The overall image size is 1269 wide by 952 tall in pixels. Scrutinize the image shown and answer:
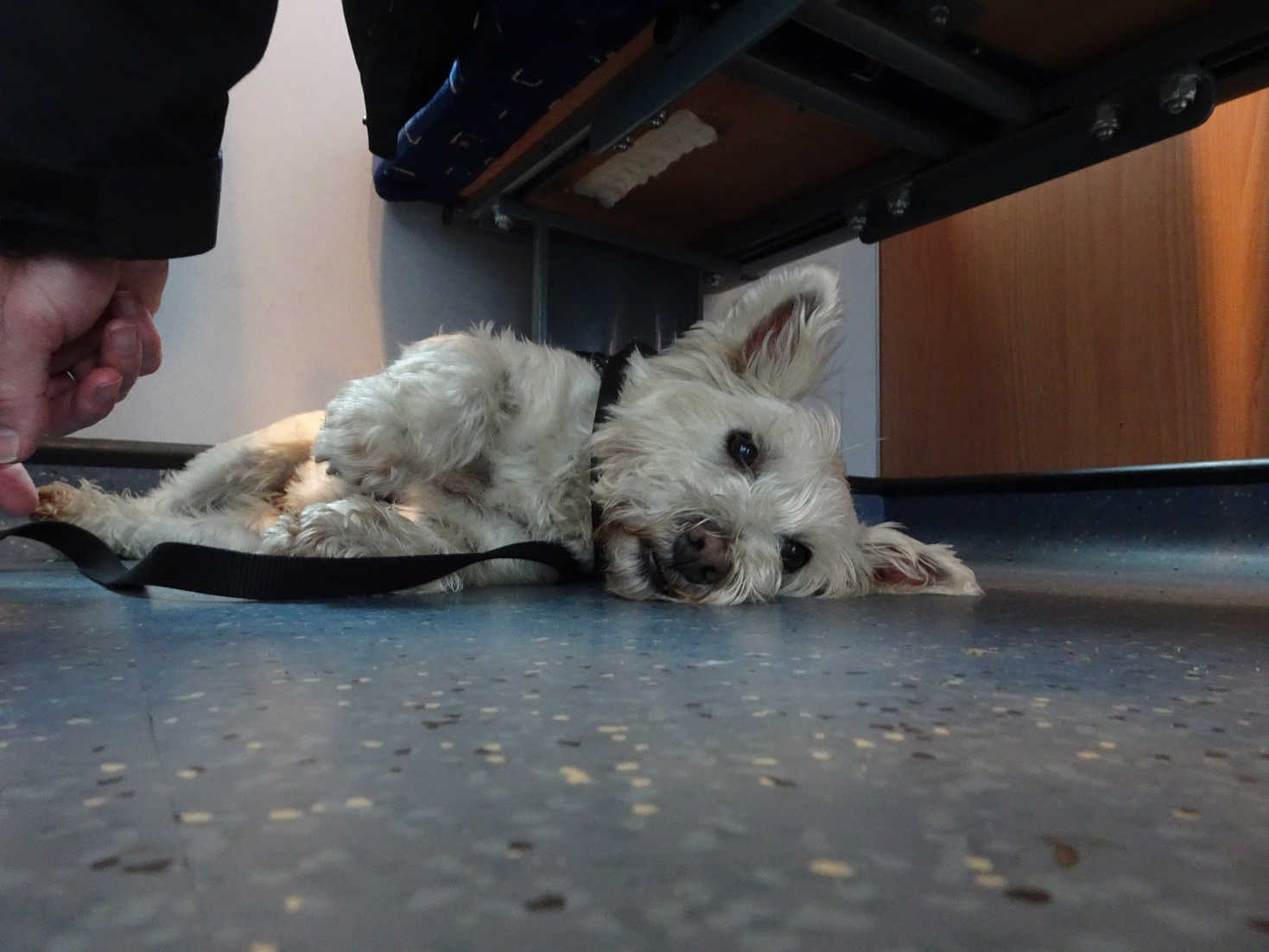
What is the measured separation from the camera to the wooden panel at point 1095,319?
2738 millimetres

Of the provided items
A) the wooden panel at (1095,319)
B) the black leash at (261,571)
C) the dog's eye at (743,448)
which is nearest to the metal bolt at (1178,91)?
the wooden panel at (1095,319)

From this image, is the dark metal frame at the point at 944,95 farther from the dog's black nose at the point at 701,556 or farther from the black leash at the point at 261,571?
the black leash at the point at 261,571

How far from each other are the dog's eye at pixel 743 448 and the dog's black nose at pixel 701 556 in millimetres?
224

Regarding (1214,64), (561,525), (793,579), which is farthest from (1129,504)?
(561,525)

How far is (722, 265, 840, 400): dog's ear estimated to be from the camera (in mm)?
1934

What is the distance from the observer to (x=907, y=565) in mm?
2035

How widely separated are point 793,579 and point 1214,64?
5.43ft

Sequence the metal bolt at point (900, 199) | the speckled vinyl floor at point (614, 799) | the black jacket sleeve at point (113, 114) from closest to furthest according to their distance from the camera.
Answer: the speckled vinyl floor at point (614, 799) < the black jacket sleeve at point (113, 114) < the metal bolt at point (900, 199)

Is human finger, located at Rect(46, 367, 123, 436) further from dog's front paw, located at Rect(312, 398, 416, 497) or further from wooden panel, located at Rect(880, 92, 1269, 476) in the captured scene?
wooden panel, located at Rect(880, 92, 1269, 476)

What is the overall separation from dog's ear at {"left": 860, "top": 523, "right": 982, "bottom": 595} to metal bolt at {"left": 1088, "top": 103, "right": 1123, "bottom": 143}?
1.17 m

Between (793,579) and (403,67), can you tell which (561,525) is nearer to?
(793,579)

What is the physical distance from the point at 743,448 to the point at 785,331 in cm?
36

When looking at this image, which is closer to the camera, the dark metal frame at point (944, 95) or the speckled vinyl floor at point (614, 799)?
the speckled vinyl floor at point (614, 799)

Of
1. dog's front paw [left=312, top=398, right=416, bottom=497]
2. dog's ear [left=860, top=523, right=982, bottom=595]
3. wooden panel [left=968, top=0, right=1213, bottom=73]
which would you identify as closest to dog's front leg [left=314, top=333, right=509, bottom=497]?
dog's front paw [left=312, top=398, right=416, bottom=497]
